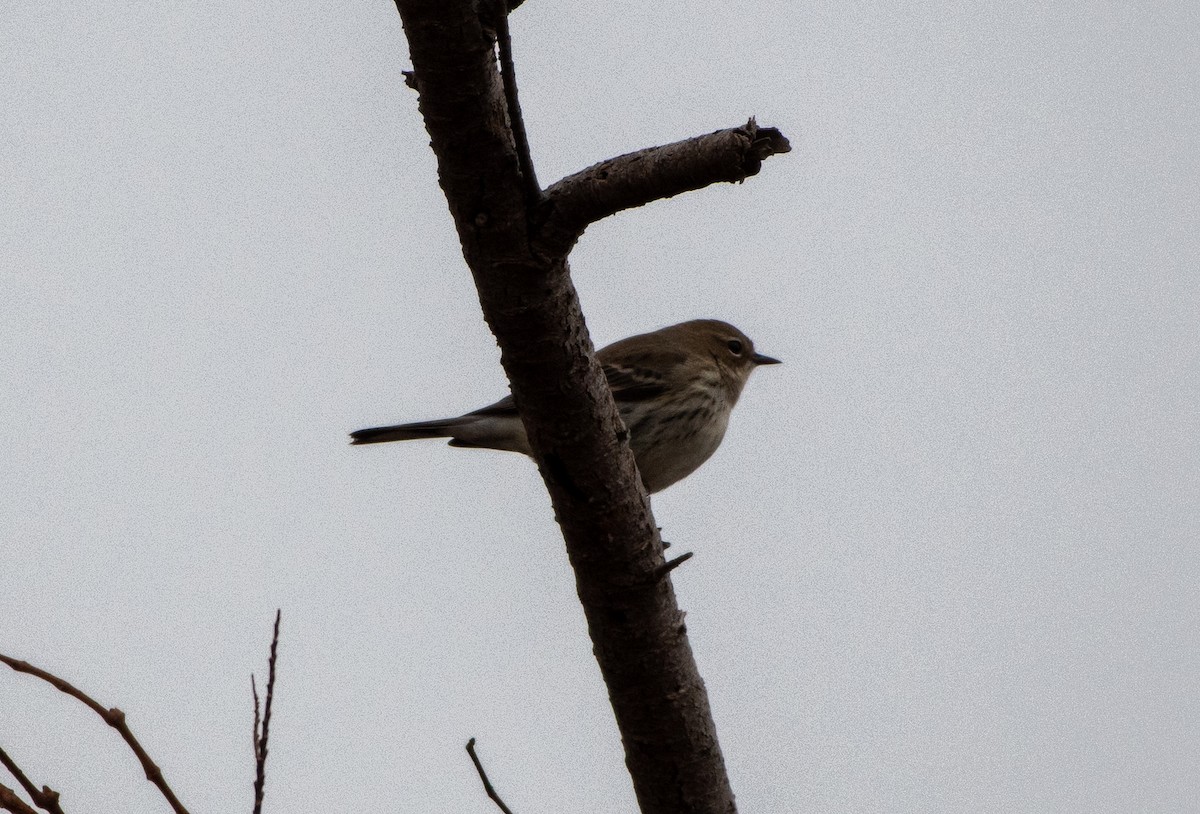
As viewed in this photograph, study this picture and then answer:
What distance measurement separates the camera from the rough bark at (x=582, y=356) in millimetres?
2863

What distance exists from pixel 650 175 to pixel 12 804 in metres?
1.80

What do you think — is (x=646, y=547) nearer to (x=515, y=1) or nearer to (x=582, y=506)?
(x=582, y=506)

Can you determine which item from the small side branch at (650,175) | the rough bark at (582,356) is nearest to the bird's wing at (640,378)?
the rough bark at (582,356)

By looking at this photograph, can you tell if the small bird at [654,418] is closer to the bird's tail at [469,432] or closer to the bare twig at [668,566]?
the bird's tail at [469,432]

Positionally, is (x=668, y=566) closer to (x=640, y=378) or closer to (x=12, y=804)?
(x=12, y=804)

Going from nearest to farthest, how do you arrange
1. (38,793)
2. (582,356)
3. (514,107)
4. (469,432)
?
(38,793)
(514,107)
(582,356)
(469,432)

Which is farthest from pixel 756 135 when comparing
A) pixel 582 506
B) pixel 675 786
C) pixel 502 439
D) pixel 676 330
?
pixel 676 330

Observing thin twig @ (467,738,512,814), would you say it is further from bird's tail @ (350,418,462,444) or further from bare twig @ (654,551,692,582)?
bird's tail @ (350,418,462,444)

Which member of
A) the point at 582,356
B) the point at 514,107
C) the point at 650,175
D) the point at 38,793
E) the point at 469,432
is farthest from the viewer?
the point at 469,432

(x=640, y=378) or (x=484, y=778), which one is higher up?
(x=640, y=378)

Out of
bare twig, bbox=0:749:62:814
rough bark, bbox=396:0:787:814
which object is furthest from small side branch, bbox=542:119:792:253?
bare twig, bbox=0:749:62:814

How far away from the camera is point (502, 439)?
23.4ft

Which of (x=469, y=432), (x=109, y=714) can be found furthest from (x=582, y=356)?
(x=469, y=432)

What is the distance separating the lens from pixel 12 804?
2184 millimetres
